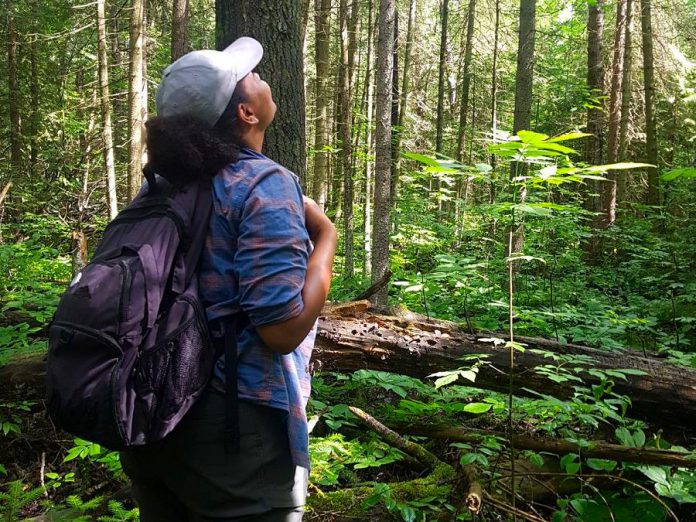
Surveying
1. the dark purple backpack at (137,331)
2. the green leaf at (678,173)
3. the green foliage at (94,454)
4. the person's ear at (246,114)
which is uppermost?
the person's ear at (246,114)

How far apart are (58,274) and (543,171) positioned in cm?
1056

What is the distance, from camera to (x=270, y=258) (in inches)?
55.1

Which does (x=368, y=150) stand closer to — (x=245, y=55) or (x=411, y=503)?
(x=411, y=503)

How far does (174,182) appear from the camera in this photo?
5.06ft

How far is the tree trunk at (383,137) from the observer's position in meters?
8.52

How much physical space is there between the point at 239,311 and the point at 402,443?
2.34 meters

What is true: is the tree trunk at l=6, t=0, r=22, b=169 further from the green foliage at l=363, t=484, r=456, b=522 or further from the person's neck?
the person's neck

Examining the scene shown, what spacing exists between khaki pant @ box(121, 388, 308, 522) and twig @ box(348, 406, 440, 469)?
6.71ft

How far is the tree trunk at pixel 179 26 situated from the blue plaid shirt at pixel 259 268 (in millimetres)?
11278

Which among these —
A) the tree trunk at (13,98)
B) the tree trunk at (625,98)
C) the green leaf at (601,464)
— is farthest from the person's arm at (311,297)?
the tree trunk at (13,98)

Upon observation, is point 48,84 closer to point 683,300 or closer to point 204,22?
point 204,22

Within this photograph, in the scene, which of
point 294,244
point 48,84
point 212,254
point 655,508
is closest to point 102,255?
point 212,254

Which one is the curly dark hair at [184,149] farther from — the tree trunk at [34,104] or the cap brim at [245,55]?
the tree trunk at [34,104]

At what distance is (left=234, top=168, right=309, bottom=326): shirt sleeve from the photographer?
4.55 ft
